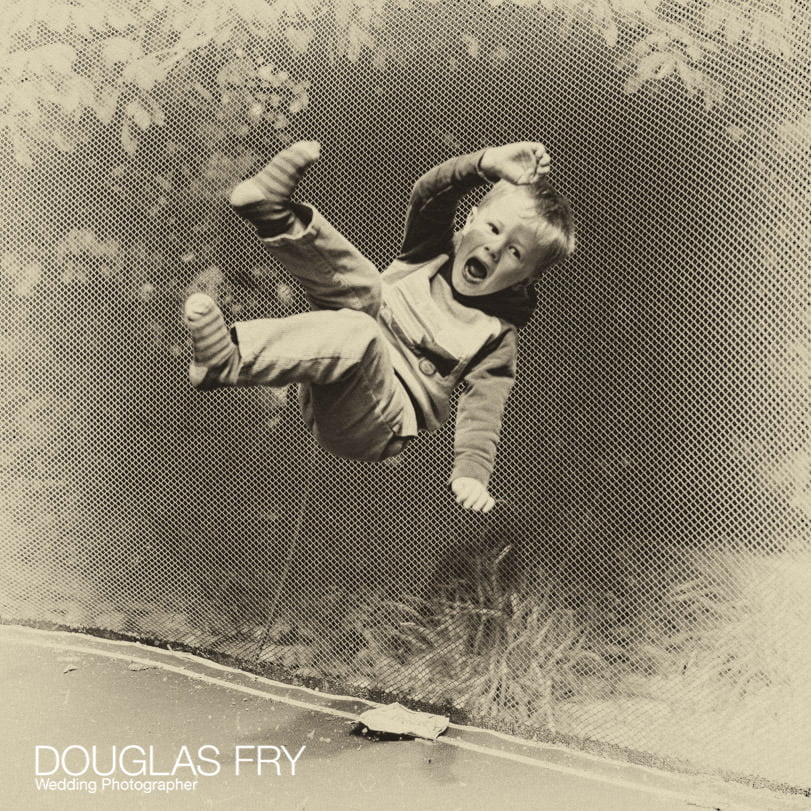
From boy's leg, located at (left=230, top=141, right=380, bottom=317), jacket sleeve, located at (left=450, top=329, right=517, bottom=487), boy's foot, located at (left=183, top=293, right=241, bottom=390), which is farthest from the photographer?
jacket sleeve, located at (left=450, top=329, right=517, bottom=487)

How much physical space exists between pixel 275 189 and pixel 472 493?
80 cm

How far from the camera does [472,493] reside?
2.16 m

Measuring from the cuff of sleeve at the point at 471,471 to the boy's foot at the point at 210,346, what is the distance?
0.62 metres

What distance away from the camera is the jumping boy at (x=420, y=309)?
1901 mm

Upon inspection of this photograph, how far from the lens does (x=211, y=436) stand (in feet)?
9.82

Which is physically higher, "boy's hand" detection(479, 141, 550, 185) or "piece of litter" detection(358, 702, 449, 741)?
"boy's hand" detection(479, 141, 550, 185)

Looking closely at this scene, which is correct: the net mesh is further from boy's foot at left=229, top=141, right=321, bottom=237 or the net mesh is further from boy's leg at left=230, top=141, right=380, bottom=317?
boy's foot at left=229, top=141, right=321, bottom=237

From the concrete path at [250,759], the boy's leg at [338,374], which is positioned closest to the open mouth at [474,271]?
the boy's leg at [338,374]

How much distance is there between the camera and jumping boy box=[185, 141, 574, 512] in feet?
6.24

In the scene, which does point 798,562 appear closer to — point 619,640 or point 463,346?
point 619,640

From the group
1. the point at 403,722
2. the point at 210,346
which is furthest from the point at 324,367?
the point at 403,722

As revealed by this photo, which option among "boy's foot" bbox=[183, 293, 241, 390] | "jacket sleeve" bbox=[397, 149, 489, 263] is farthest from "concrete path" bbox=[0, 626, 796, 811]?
"jacket sleeve" bbox=[397, 149, 489, 263]

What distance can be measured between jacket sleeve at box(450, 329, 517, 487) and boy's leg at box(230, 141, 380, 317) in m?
0.31

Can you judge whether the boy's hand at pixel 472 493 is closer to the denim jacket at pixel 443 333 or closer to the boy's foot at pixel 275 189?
the denim jacket at pixel 443 333
